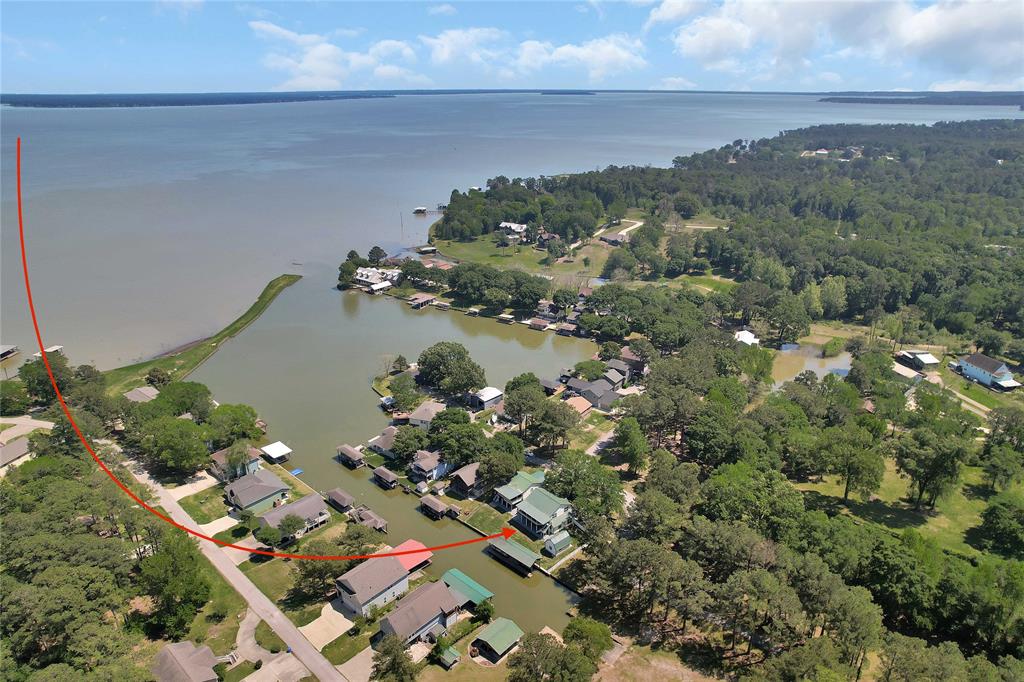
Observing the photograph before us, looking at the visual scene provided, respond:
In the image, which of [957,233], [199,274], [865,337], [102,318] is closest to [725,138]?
[957,233]

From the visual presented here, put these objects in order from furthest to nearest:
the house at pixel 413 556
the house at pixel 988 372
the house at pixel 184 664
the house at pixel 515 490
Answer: the house at pixel 988 372, the house at pixel 515 490, the house at pixel 413 556, the house at pixel 184 664

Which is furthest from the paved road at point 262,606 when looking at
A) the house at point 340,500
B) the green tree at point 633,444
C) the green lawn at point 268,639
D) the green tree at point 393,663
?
the green tree at point 633,444

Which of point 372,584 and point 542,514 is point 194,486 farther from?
point 542,514

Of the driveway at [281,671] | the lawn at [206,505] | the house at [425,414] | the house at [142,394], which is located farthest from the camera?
the house at [142,394]

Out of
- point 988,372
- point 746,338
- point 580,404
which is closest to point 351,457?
point 580,404

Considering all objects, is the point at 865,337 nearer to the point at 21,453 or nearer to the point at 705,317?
the point at 705,317

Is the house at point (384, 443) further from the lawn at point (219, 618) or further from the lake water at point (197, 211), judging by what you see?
the lake water at point (197, 211)
